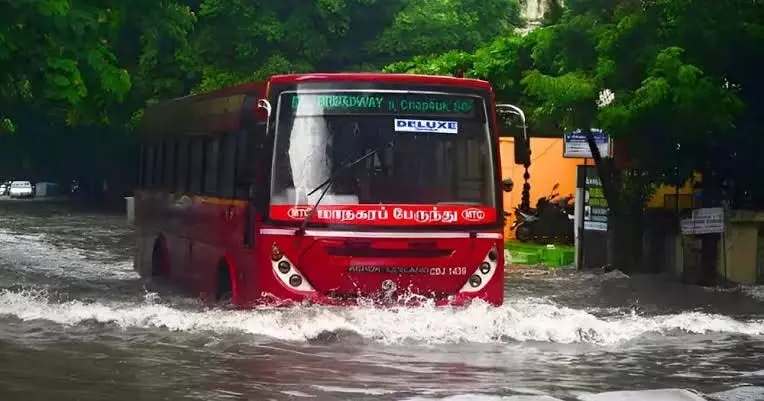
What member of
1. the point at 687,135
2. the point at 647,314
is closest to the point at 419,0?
the point at 687,135

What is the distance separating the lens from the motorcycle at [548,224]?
2780cm

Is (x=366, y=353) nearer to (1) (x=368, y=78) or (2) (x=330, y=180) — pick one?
(2) (x=330, y=180)

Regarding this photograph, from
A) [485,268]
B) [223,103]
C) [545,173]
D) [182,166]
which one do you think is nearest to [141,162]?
[182,166]

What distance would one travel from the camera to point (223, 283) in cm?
1361

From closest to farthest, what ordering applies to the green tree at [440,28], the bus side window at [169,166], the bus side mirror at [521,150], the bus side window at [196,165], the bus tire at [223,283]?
the bus side mirror at [521,150] < the bus tire at [223,283] < the bus side window at [196,165] < the bus side window at [169,166] < the green tree at [440,28]

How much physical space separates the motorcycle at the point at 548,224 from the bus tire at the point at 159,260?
11.7 metres

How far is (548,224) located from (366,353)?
Answer: 1734cm

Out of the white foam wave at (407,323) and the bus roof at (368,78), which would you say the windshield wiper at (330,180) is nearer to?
the bus roof at (368,78)

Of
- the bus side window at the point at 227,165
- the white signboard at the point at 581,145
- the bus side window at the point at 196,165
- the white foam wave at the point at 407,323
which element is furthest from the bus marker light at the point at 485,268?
the white signboard at the point at 581,145

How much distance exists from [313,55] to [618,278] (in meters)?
17.3

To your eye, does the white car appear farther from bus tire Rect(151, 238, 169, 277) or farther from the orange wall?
bus tire Rect(151, 238, 169, 277)

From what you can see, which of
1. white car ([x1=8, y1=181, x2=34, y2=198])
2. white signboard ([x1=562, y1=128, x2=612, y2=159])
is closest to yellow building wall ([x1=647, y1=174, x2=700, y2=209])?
white signboard ([x1=562, y1=128, x2=612, y2=159])

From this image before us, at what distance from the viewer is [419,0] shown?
3894 cm

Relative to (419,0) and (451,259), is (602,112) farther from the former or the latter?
(419,0)
